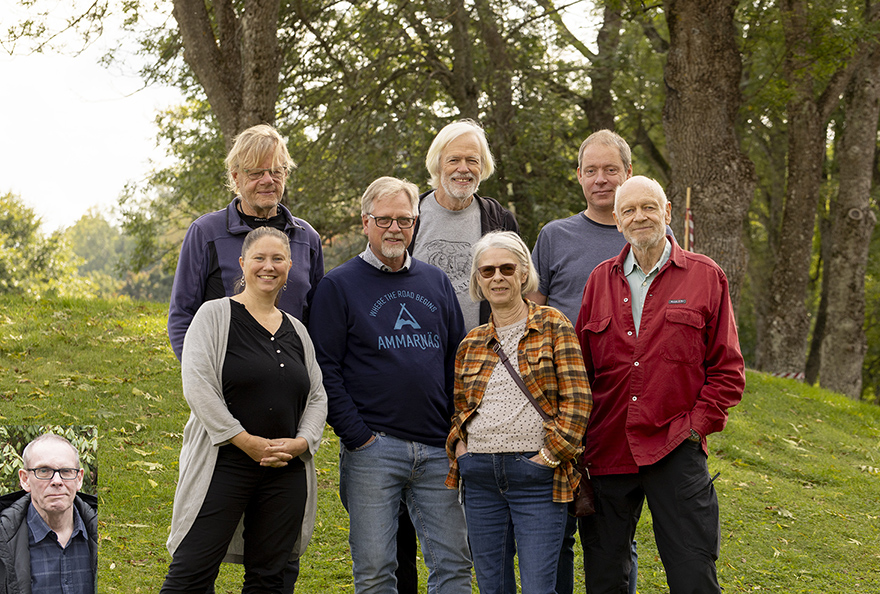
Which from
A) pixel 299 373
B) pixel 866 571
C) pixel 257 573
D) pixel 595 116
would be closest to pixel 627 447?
pixel 299 373

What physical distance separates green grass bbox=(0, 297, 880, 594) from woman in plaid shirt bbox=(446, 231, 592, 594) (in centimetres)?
189

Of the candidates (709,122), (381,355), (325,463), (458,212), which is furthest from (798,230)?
(381,355)

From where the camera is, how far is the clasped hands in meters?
3.07

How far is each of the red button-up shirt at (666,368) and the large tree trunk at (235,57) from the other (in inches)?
236

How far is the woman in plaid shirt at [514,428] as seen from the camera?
10.3 feet

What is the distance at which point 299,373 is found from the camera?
10.6 ft

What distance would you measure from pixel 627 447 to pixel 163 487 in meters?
3.97

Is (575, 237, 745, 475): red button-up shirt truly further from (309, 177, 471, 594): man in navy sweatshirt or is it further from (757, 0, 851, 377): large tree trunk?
(757, 0, 851, 377): large tree trunk

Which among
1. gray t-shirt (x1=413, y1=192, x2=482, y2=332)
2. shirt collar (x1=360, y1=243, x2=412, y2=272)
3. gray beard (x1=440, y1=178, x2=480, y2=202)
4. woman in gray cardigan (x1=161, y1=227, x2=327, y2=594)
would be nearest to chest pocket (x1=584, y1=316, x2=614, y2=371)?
gray t-shirt (x1=413, y1=192, x2=482, y2=332)

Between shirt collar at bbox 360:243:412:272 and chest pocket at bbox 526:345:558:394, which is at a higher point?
shirt collar at bbox 360:243:412:272

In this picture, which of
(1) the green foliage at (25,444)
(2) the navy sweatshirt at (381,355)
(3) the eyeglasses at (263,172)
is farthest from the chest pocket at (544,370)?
(1) the green foliage at (25,444)

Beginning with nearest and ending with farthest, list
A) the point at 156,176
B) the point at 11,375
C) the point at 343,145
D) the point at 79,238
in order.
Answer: the point at 11,375 < the point at 343,145 < the point at 156,176 < the point at 79,238

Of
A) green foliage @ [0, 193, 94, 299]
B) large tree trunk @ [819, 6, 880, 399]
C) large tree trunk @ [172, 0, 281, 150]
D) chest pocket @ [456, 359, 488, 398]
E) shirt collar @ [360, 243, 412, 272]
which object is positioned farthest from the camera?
green foliage @ [0, 193, 94, 299]

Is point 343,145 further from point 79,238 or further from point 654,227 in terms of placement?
point 79,238
